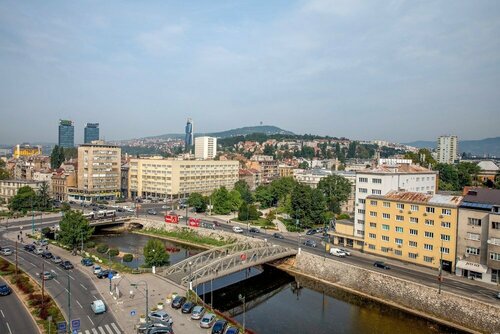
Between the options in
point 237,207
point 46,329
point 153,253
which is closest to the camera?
point 46,329

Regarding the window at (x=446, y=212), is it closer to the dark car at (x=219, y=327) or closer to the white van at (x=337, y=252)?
the white van at (x=337, y=252)

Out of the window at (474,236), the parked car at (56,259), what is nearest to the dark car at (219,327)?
the parked car at (56,259)

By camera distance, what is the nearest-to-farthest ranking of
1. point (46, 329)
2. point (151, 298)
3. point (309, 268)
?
point (46, 329), point (151, 298), point (309, 268)

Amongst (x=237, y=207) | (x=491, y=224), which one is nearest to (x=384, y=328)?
(x=491, y=224)

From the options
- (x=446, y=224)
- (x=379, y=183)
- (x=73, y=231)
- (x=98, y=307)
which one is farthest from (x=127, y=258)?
(x=446, y=224)

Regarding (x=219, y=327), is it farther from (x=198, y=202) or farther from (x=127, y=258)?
(x=198, y=202)

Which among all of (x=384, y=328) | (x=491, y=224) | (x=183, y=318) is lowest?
(x=384, y=328)

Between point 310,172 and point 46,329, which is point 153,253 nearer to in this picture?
point 46,329
